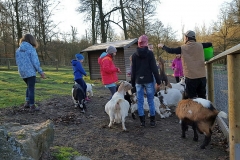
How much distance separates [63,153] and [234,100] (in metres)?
2.48

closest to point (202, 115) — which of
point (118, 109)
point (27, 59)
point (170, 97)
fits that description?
point (118, 109)

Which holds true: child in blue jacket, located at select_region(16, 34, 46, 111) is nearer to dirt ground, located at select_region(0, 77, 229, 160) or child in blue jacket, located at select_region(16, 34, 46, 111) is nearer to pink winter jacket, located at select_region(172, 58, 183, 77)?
dirt ground, located at select_region(0, 77, 229, 160)

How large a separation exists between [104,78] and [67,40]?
30.2 m

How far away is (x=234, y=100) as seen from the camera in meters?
2.97

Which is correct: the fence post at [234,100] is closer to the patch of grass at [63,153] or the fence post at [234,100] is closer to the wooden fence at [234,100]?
the wooden fence at [234,100]

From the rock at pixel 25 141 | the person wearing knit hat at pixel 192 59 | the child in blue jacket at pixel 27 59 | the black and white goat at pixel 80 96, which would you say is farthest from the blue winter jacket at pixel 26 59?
the person wearing knit hat at pixel 192 59

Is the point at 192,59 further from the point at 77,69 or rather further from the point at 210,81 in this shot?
the point at 77,69

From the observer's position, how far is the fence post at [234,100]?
2.91 m

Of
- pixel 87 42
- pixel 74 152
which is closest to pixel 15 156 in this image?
pixel 74 152

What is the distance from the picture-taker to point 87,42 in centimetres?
3322

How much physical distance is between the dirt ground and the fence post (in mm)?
701

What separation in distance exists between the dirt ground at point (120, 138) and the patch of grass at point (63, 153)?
0.11 metres

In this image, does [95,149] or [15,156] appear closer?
[15,156]

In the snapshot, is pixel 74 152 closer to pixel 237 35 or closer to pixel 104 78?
pixel 104 78
